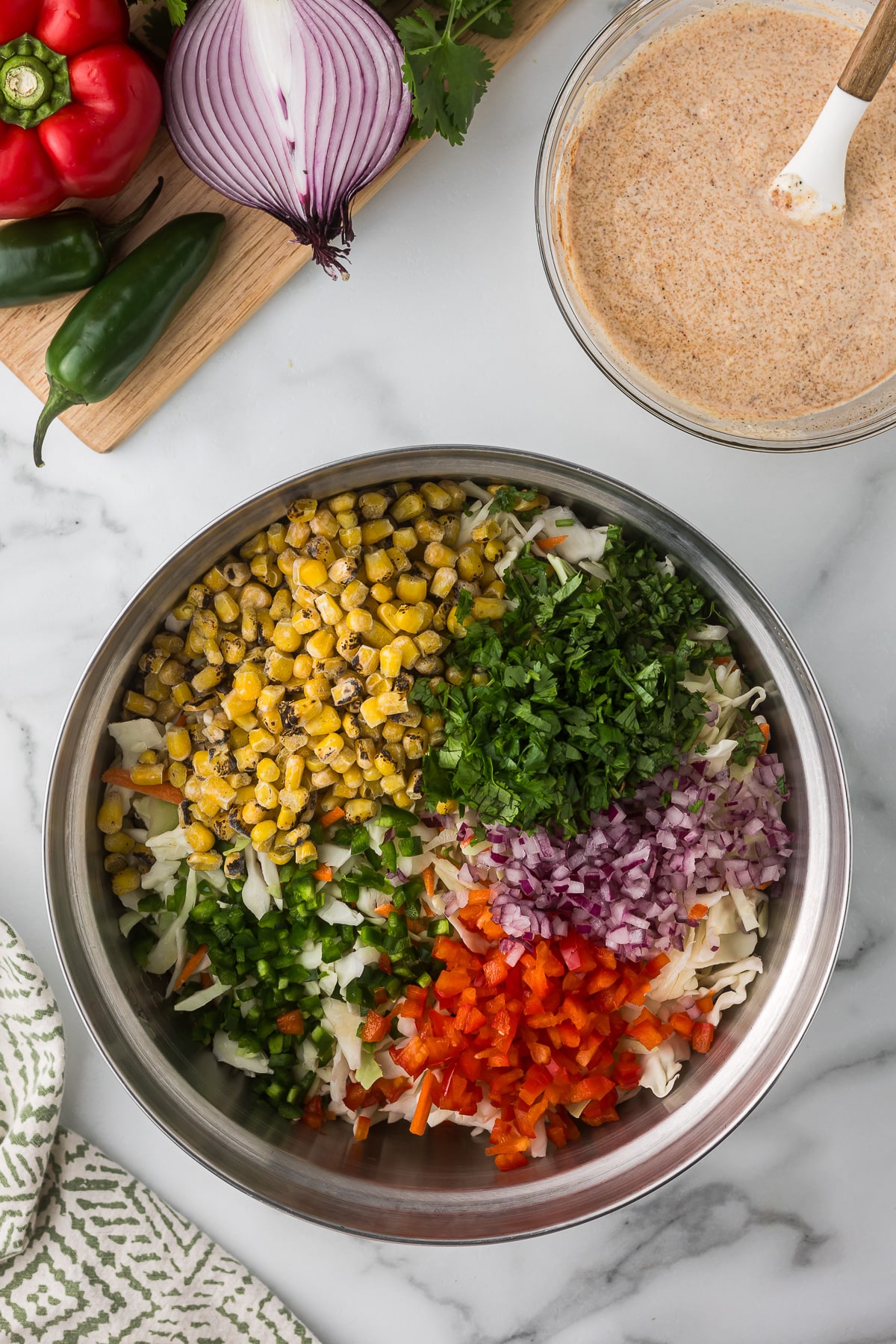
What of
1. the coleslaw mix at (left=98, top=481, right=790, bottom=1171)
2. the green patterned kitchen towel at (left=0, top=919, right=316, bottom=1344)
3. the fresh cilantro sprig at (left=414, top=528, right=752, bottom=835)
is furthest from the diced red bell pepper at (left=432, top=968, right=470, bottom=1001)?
the green patterned kitchen towel at (left=0, top=919, right=316, bottom=1344)

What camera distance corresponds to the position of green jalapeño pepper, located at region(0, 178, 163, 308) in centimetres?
199

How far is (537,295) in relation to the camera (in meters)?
2.22

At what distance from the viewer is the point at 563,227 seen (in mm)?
2131

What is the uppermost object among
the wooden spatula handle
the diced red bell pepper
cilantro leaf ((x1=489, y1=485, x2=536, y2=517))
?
the wooden spatula handle

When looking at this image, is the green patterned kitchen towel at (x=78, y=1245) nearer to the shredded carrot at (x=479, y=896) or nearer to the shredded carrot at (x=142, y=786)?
the shredded carrot at (x=142, y=786)

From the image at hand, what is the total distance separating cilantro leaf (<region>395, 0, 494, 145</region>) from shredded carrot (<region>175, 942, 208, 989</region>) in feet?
5.77

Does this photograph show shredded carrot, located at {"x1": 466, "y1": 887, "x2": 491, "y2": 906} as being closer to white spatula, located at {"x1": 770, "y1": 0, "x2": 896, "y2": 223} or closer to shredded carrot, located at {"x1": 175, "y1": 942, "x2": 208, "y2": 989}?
shredded carrot, located at {"x1": 175, "y1": 942, "x2": 208, "y2": 989}

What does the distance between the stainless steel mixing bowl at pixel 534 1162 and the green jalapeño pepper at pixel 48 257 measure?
0.62 metres

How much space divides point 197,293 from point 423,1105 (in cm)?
178

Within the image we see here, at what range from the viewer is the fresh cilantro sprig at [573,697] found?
1.93 metres

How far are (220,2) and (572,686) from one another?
152 centimetres

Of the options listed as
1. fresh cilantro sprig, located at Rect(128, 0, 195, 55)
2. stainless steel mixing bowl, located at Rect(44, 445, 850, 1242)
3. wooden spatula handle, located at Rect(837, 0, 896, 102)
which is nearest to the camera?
wooden spatula handle, located at Rect(837, 0, 896, 102)

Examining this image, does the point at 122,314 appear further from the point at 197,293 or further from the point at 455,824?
the point at 455,824

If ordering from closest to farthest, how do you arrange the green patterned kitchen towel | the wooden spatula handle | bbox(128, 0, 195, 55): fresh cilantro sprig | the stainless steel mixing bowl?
the wooden spatula handle < the stainless steel mixing bowl < bbox(128, 0, 195, 55): fresh cilantro sprig < the green patterned kitchen towel
